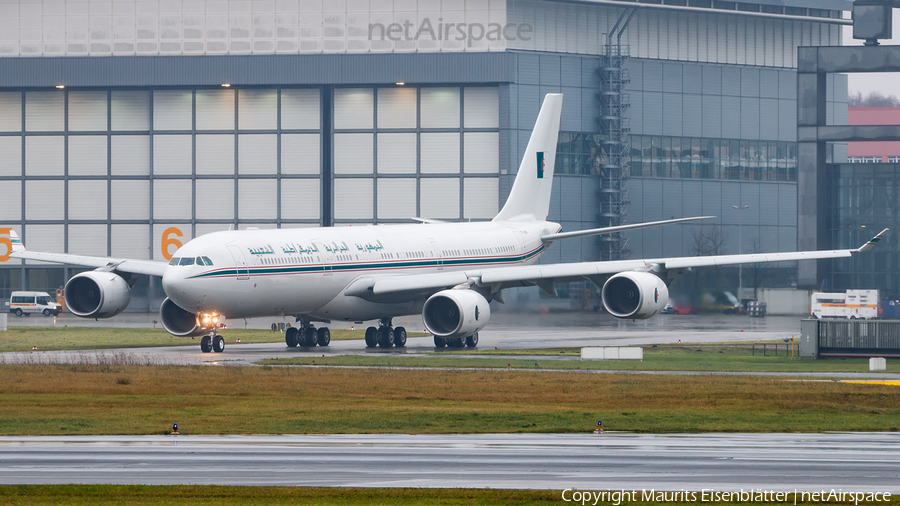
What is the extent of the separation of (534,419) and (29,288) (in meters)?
78.9

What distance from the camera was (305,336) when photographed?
51438 mm

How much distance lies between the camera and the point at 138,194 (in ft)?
319

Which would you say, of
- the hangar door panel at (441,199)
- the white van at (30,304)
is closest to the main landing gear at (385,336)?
the hangar door panel at (441,199)

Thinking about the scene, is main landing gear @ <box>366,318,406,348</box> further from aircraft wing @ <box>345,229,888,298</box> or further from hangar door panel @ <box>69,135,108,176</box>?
hangar door panel @ <box>69,135,108,176</box>

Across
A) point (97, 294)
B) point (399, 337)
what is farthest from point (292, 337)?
point (97, 294)

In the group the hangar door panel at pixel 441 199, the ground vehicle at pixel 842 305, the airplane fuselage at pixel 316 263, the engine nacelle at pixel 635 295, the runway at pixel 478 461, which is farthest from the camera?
the hangar door panel at pixel 441 199

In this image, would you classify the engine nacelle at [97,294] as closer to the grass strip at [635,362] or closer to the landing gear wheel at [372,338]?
the grass strip at [635,362]

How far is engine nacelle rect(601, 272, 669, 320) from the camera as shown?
156 ft

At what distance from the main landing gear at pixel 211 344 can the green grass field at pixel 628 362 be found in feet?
16.1

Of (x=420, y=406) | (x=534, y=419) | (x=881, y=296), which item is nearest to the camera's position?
(x=534, y=419)

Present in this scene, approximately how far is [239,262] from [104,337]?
17876 millimetres

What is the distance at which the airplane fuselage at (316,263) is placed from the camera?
4472cm

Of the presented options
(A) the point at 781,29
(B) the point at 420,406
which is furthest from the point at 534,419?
(A) the point at 781,29

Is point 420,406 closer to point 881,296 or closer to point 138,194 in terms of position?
point 138,194
